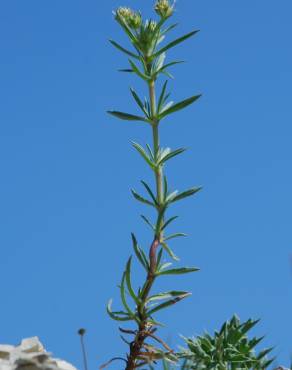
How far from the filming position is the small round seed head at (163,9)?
378cm

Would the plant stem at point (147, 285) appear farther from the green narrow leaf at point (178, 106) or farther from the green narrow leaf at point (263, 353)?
the green narrow leaf at point (263, 353)

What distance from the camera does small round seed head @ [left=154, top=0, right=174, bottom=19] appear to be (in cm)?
378

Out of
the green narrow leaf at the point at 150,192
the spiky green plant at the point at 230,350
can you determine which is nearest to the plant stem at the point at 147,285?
the green narrow leaf at the point at 150,192

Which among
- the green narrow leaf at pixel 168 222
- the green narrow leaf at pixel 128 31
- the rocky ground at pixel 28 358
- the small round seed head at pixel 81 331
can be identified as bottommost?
the rocky ground at pixel 28 358

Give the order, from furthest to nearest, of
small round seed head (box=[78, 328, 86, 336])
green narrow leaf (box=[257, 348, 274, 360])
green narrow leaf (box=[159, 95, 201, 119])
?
green narrow leaf (box=[257, 348, 274, 360])
green narrow leaf (box=[159, 95, 201, 119])
small round seed head (box=[78, 328, 86, 336])

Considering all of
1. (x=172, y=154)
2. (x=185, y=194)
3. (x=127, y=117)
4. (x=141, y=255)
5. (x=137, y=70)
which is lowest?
(x=141, y=255)

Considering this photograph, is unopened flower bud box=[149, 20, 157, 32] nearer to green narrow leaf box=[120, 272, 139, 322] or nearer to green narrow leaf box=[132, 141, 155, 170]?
green narrow leaf box=[132, 141, 155, 170]

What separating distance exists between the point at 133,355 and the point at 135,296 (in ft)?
0.81

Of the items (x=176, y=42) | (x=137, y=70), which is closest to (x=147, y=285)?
(x=137, y=70)

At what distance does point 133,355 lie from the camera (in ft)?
11.3

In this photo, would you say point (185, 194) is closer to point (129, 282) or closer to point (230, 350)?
point (129, 282)

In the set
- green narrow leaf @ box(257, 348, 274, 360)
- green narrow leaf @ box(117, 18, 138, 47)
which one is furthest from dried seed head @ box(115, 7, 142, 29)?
green narrow leaf @ box(257, 348, 274, 360)

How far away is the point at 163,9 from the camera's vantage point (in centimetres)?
377

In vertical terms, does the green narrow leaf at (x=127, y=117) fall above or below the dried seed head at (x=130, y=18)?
below
